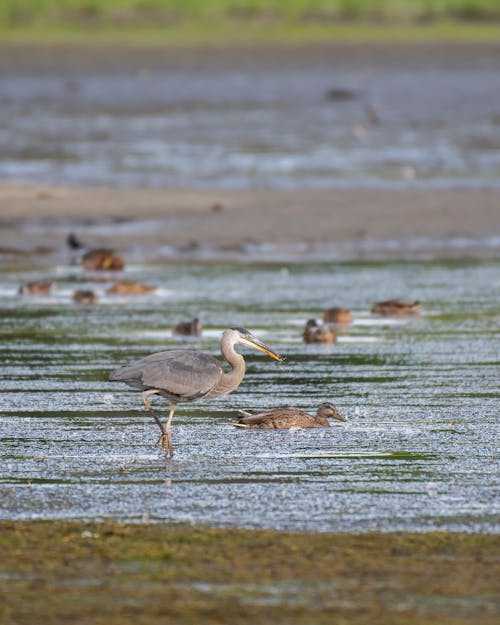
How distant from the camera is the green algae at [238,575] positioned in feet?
23.4

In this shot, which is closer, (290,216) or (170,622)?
(170,622)

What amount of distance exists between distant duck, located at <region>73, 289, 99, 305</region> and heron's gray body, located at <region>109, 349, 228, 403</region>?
25.3ft

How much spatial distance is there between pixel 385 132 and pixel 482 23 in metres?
40.4

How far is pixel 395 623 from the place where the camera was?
22.8 feet

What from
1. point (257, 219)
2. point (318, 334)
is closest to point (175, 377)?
point (318, 334)

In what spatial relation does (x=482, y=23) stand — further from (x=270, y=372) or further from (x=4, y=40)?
(x=270, y=372)

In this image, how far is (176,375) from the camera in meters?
10.5

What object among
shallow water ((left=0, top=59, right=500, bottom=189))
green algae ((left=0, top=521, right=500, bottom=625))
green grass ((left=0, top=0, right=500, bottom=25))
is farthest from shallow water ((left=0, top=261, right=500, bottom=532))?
green grass ((left=0, top=0, right=500, bottom=25))

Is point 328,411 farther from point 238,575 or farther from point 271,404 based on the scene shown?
point 238,575

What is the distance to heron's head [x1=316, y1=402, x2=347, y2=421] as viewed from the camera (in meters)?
11.3

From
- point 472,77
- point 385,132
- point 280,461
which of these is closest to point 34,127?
point 385,132

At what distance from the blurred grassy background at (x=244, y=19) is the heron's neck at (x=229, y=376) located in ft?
228

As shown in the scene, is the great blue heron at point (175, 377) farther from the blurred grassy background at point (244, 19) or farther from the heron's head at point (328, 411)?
the blurred grassy background at point (244, 19)

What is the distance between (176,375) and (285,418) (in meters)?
1.03
